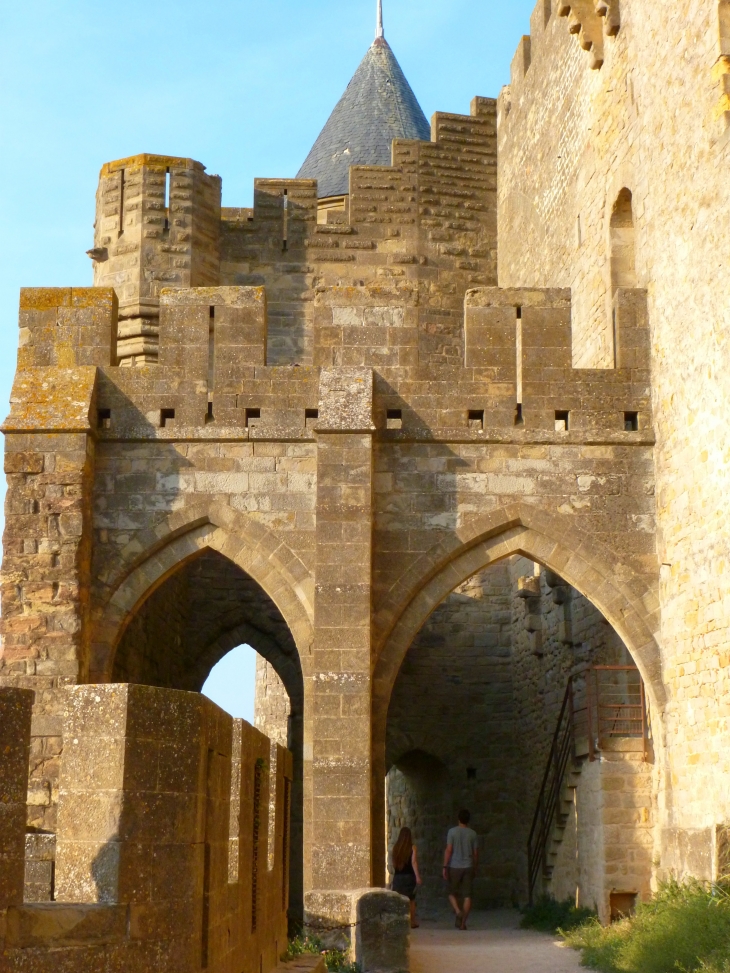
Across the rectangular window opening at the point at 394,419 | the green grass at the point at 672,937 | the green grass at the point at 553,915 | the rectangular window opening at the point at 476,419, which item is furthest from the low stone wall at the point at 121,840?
the green grass at the point at 553,915

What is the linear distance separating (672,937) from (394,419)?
4.32 metres

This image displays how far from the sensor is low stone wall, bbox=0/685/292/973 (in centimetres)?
372

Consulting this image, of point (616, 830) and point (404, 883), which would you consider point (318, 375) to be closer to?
point (616, 830)

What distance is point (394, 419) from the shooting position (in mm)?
10273

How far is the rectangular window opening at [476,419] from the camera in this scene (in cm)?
1027

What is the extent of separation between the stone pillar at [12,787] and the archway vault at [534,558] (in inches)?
242

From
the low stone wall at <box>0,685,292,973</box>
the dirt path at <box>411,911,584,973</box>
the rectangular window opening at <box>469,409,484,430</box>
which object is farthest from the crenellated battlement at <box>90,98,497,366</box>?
the low stone wall at <box>0,685,292,973</box>

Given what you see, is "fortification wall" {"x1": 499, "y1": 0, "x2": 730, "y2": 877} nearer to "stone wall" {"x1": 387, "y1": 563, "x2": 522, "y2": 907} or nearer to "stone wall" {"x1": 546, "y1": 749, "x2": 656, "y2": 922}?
"stone wall" {"x1": 546, "y1": 749, "x2": 656, "y2": 922}

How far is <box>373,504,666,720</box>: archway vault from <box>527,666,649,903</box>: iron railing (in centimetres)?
99

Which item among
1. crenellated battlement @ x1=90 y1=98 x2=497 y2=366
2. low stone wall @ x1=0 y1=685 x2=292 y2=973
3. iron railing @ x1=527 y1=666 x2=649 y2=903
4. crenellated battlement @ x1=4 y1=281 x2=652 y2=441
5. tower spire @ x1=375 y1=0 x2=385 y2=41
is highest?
tower spire @ x1=375 y1=0 x2=385 y2=41

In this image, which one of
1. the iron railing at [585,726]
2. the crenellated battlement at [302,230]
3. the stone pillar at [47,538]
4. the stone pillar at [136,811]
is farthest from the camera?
the crenellated battlement at [302,230]

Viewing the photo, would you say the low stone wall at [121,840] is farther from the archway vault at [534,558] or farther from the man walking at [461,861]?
the man walking at [461,861]

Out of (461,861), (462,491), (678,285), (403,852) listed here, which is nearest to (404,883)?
(403,852)

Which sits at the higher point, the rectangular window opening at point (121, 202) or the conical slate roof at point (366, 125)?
the conical slate roof at point (366, 125)
